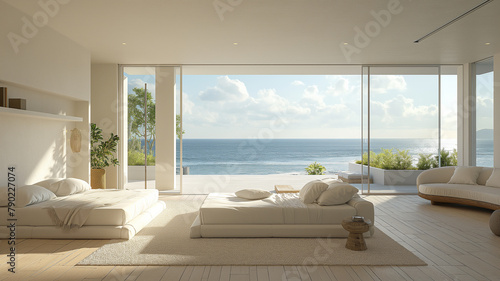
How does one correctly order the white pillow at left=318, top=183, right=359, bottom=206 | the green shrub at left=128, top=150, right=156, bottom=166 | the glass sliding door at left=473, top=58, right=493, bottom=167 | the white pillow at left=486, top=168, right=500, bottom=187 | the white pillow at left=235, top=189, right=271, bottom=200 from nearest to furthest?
the white pillow at left=318, top=183, right=359, bottom=206 < the white pillow at left=235, top=189, right=271, bottom=200 < the white pillow at left=486, top=168, right=500, bottom=187 < the glass sliding door at left=473, top=58, right=493, bottom=167 < the green shrub at left=128, top=150, right=156, bottom=166

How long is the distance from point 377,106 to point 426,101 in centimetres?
99

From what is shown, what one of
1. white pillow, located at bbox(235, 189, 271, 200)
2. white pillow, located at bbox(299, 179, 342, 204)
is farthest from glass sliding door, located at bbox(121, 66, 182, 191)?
white pillow, located at bbox(299, 179, 342, 204)

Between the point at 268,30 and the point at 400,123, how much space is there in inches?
153

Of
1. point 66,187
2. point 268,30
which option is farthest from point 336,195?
point 66,187

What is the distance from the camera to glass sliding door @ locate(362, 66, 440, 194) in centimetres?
765

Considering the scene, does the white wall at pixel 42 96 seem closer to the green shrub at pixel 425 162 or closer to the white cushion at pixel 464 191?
the white cushion at pixel 464 191

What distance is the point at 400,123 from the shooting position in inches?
302

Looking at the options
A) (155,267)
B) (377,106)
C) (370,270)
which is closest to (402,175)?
(377,106)

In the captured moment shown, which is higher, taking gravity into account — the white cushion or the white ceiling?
the white ceiling

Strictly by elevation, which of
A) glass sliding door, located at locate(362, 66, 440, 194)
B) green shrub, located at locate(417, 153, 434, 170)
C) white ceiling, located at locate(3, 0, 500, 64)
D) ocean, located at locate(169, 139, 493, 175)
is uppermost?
white ceiling, located at locate(3, 0, 500, 64)

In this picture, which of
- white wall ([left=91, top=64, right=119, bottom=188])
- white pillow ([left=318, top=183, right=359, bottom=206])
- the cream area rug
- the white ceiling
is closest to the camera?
the cream area rug

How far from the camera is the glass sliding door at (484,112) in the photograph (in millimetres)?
7273

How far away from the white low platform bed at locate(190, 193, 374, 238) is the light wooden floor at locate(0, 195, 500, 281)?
2.45ft

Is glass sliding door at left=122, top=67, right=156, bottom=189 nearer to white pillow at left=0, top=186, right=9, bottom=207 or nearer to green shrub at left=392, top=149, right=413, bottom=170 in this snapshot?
white pillow at left=0, top=186, right=9, bottom=207
